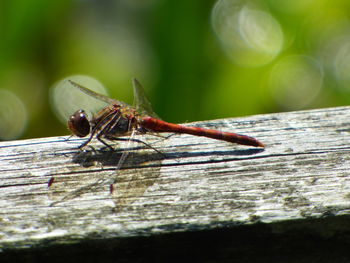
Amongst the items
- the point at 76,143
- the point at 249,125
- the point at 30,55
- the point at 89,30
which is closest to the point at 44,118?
the point at 30,55

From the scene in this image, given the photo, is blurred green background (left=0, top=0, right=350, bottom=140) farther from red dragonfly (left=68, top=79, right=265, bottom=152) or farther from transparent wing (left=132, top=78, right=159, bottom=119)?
red dragonfly (left=68, top=79, right=265, bottom=152)

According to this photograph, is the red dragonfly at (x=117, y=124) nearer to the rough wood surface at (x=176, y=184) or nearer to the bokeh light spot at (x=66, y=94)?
the rough wood surface at (x=176, y=184)

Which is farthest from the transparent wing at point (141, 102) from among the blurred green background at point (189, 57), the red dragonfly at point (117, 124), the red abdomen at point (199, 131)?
the blurred green background at point (189, 57)

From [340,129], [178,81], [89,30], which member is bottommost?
[340,129]

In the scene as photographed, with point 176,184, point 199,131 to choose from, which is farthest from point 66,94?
point 176,184

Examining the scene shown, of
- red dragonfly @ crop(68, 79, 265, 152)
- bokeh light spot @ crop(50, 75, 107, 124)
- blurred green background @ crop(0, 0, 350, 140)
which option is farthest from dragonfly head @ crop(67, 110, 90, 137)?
bokeh light spot @ crop(50, 75, 107, 124)

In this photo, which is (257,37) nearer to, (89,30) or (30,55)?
(89,30)

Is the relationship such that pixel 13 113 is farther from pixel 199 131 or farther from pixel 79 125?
pixel 199 131

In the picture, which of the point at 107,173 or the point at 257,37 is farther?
the point at 257,37
